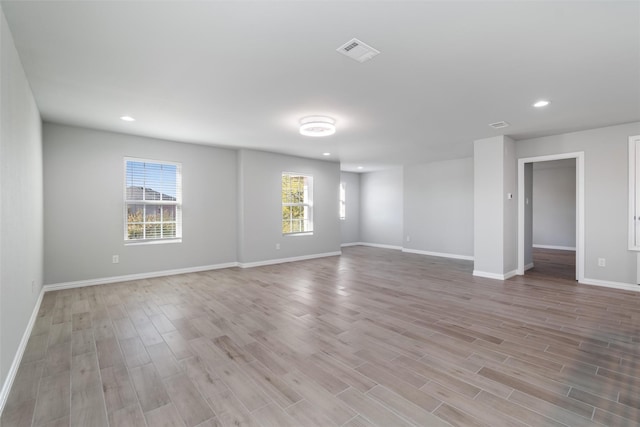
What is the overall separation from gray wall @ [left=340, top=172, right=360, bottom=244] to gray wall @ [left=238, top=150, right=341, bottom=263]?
1.89 m

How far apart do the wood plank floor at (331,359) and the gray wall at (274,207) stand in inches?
83.0

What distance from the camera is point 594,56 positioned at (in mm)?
2436

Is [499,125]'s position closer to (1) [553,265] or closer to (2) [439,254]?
(1) [553,265]

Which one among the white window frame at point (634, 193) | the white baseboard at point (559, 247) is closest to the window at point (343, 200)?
the white baseboard at point (559, 247)

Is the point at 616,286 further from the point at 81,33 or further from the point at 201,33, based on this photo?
the point at 81,33

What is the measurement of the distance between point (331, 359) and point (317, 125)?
9.59 ft

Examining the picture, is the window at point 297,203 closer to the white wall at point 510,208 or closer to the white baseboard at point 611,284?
the white wall at point 510,208

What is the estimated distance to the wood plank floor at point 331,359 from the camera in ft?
5.64

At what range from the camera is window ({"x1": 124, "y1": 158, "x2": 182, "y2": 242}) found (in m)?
5.04

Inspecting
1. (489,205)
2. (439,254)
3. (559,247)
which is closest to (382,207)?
(439,254)

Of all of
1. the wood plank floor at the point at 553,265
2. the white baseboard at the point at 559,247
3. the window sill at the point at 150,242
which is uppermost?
the window sill at the point at 150,242

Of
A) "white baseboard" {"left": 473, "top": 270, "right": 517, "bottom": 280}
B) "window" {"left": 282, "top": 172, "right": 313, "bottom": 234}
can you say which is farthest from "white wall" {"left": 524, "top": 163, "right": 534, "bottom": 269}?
"window" {"left": 282, "top": 172, "right": 313, "bottom": 234}

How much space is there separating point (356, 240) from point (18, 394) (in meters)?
8.84

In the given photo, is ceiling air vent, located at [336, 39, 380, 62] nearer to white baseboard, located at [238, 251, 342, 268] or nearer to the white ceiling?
the white ceiling
